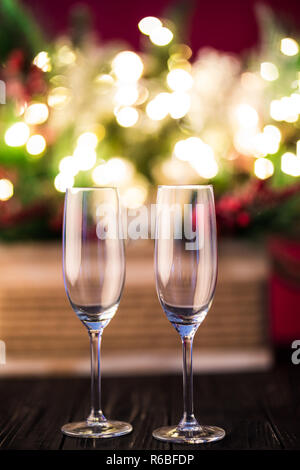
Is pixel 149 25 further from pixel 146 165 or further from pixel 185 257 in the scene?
pixel 185 257

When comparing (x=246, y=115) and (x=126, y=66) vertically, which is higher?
(x=126, y=66)

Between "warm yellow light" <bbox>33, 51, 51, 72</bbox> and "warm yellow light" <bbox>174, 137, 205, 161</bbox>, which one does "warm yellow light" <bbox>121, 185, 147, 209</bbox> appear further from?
"warm yellow light" <bbox>33, 51, 51, 72</bbox>

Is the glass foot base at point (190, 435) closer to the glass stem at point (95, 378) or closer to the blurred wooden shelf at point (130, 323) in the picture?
the glass stem at point (95, 378)

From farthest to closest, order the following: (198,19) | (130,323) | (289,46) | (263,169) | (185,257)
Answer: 1. (198,19)
2. (289,46)
3. (263,169)
4. (130,323)
5. (185,257)

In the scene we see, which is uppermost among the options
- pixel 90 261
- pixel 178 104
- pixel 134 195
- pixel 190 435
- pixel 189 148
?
pixel 178 104

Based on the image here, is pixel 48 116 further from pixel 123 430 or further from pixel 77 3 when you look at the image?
pixel 77 3

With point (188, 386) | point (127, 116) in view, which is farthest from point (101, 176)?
point (188, 386)
